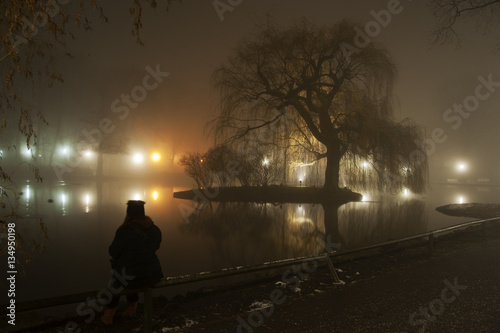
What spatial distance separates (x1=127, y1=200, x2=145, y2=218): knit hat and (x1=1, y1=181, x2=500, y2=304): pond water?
3.26ft

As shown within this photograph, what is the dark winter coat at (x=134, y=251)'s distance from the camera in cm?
411

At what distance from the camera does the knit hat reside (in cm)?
418

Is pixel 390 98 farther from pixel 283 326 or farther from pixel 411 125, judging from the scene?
pixel 283 326

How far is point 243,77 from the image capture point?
70.8 feet

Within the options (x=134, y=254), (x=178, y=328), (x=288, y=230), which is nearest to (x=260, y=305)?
(x=178, y=328)

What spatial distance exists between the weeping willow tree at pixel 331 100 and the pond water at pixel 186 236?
4405 mm

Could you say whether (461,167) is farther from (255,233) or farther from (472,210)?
(255,233)

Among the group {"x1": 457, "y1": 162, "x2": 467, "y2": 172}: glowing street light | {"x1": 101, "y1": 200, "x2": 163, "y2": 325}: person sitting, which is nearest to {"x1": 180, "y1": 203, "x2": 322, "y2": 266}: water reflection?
{"x1": 101, "y1": 200, "x2": 163, "y2": 325}: person sitting

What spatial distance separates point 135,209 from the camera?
13.8 ft

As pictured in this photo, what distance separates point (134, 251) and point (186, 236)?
6767 mm

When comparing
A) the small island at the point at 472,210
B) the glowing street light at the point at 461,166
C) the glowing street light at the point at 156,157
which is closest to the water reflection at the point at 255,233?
the small island at the point at 472,210

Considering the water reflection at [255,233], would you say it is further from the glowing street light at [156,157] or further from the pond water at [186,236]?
the glowing street light at [156,157]

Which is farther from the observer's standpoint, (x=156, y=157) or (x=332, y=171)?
(x=156, y=157)

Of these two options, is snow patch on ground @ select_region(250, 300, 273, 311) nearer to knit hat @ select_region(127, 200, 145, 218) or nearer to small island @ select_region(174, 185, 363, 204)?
Answer: knit hat @ select_region(127, 200, 145, 218)
